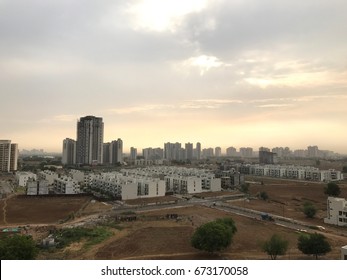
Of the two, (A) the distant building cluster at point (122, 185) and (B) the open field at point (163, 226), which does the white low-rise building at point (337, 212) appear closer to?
(B) the open field at point (163, 226)

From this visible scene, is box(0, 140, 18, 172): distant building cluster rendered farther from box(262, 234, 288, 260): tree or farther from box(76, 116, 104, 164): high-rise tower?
box(262, 234, 288, 260): tree

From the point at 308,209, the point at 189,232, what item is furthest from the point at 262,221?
the point at 189,232

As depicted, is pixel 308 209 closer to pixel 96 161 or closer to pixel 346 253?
pixel 346 253

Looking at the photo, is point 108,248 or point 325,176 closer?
point 108,248

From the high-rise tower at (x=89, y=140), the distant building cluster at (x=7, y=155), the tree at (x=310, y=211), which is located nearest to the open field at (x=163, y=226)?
the tree at (x=310, y=211)

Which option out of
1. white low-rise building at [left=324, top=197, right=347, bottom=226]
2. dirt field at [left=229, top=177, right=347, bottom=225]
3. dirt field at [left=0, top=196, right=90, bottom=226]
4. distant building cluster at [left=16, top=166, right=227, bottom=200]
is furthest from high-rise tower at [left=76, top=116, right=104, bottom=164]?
white low-rise building at [left=324, top=197, right=347, bottom=226]

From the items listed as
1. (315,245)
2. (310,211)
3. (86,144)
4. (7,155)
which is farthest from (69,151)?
(315,245)

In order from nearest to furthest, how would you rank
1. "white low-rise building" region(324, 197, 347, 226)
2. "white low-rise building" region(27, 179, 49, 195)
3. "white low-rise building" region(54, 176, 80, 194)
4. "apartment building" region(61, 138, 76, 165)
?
"white low-rise building" region(324, 197, 347, 226) < "white low-rise building" region(27, 179, 49, 195) < "white low-rise building" region(54, 176, 80, 194) < "apartment building" region(61, 138, 76, 165)
